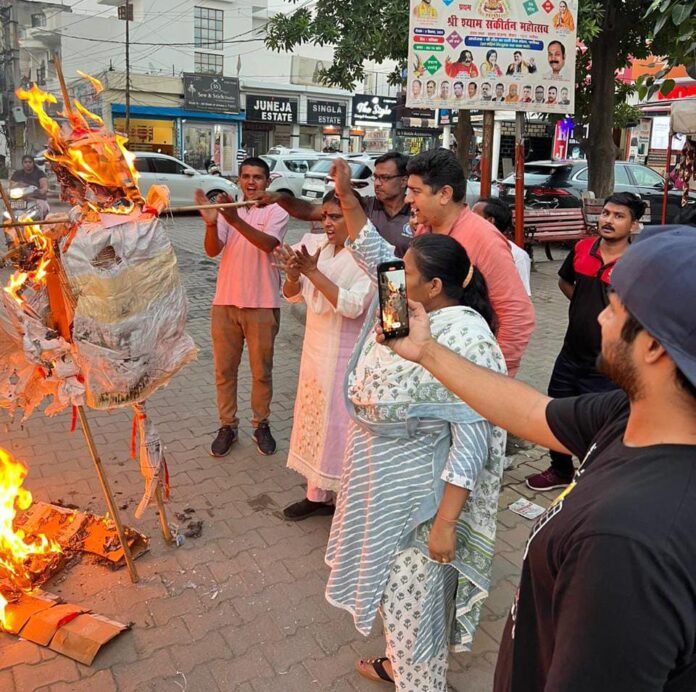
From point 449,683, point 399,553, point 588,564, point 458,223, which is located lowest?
point 449,683

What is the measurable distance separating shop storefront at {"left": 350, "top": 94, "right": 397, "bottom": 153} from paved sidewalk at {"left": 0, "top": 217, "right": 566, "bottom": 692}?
25.7 metres

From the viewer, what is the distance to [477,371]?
165 centimetres

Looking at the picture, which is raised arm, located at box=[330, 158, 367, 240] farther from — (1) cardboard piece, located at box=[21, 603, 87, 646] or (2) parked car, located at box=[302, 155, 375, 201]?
(2) parked car, located at box=[302, 155, 375, 201]

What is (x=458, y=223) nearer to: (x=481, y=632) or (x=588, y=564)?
(x=481, y=632)

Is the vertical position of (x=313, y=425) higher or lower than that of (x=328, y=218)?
lower

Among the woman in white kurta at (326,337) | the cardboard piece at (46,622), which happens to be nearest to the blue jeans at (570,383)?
the woman in white kurta at (326,337)

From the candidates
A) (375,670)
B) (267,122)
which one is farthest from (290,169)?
(375,670)

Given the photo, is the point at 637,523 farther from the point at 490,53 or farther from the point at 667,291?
the point at 490,53

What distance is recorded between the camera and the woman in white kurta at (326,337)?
3002mm

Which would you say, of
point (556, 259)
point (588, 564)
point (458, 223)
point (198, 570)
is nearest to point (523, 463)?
point (458, 223)

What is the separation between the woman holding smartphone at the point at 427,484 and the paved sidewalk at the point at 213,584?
19.7 inches

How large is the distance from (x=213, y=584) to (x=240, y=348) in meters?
1.72

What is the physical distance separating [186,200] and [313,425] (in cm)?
1481

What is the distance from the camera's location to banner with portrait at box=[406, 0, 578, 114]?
15.4 feet
